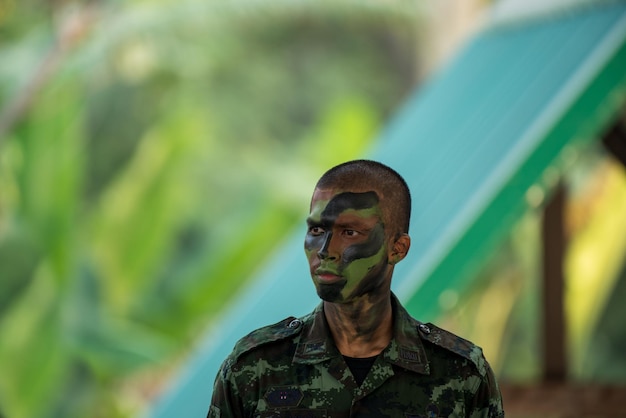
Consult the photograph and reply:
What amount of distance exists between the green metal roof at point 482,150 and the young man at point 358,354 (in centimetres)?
168

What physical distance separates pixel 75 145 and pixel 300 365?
5188 mm

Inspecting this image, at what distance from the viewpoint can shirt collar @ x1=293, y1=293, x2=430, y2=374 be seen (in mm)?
2068

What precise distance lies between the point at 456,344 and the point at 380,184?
11.7 inches

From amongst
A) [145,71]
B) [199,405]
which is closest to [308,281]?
[199,405]

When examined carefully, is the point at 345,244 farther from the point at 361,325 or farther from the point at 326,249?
the point at 361,325

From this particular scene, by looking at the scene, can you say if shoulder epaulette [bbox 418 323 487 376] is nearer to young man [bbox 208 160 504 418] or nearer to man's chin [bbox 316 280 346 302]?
young man [bbox 208 160 504 418]

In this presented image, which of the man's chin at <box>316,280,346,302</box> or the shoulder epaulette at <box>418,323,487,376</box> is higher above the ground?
the man's chin at <box>316,280,346,302</box>

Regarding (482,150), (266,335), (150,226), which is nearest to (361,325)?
(266,335)

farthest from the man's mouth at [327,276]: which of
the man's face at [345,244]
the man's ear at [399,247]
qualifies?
the man's ear at [399,247]

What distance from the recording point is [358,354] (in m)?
2.10

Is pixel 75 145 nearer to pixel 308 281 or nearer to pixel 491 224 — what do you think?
pixel 308 281

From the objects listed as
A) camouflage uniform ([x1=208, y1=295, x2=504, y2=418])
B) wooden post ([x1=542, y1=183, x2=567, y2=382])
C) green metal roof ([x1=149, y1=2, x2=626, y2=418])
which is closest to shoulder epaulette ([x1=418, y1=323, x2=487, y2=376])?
camouflage uniform ([x1=208, y1=295, x2=504, y2=418])

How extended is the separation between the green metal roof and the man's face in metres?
1.75

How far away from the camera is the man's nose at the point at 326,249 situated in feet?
6.56
